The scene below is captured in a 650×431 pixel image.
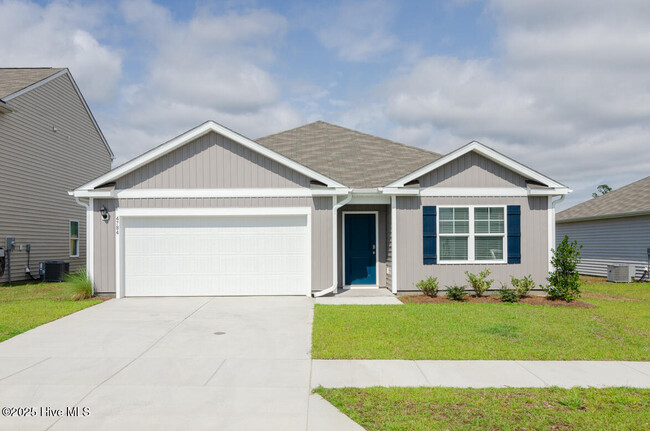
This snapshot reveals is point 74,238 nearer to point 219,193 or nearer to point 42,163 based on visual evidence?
point 42,163

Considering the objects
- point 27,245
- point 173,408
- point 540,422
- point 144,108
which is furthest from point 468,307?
point 144,108

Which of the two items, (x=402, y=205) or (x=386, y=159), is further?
(x=386, y=159)

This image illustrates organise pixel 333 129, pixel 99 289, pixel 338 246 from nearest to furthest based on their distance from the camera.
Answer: pixel 99 289, pixel 338 246, pixel 333 129

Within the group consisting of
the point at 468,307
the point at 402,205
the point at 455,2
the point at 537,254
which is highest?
the point at 455,2

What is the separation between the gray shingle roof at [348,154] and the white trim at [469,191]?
1.24 meters

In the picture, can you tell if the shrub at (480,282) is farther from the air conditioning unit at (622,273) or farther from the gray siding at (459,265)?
the air conditioning unit at (622,273)

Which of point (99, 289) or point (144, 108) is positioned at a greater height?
point (144, 108)

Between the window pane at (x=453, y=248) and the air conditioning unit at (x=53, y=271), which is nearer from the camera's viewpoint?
the window pane at (x=453, y=248)

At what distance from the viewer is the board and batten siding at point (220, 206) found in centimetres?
1184

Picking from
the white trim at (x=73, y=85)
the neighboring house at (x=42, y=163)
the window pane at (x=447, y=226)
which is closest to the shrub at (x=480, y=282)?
the window pane at (x=447, y=226)

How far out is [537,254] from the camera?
1241 cm

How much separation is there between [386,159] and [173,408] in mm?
11572

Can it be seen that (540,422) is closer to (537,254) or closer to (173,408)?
(173,408)

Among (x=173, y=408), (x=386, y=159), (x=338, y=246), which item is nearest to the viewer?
(x=173, y=408)
